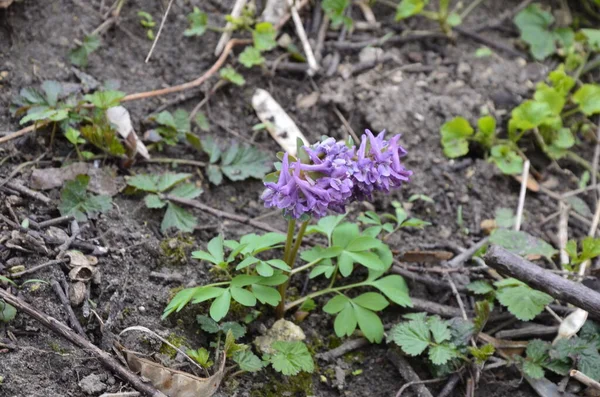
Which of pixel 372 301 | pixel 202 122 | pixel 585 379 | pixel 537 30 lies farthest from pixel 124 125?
pixel 537 30

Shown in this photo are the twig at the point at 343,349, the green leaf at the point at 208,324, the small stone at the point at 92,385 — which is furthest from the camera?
the twig at the point at 343,349

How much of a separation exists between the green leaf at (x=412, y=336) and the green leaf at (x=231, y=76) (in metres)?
1.75

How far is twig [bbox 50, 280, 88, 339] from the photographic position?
254 centimetres

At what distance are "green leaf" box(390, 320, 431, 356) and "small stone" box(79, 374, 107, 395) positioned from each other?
127 cm

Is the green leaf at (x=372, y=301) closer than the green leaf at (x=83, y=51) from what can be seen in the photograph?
Yes

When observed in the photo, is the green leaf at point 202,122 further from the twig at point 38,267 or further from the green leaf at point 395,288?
the green leaf at point 395,288

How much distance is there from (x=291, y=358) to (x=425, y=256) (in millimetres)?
1010

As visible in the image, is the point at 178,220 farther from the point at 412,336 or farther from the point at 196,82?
A: the point at 412,336

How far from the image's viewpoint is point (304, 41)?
4.17 m

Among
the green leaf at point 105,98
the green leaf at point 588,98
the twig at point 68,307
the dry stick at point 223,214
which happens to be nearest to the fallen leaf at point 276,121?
the dry stick at point 223,214

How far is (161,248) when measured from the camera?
119 inches

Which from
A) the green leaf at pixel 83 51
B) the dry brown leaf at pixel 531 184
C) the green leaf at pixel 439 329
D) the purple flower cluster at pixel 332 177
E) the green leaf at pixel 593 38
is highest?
the green leaf at pixel 83 51

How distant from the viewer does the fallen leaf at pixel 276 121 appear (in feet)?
12.3

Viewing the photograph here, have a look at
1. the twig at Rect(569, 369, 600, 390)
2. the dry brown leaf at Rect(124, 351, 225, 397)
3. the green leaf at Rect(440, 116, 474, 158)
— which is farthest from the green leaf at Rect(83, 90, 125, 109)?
the twig at Rect(569, 369, 600, 390)
